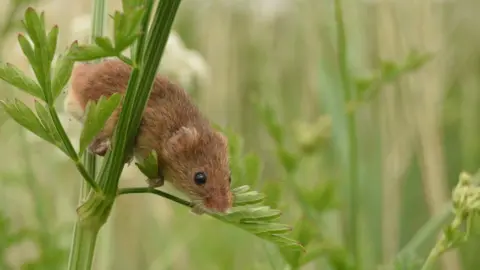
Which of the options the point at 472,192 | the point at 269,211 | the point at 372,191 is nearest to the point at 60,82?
the point at 269,211

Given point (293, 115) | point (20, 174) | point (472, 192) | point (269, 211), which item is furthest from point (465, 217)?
point (293, 115)

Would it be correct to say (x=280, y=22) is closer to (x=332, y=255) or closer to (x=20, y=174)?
(x=20, y=174)

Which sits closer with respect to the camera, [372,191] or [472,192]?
[472,192]

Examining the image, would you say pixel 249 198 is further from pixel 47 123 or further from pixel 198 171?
pixel 47 123

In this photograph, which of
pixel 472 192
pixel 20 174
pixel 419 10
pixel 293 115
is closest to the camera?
pixel 472 192

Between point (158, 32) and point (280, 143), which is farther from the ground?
point (158, 32)

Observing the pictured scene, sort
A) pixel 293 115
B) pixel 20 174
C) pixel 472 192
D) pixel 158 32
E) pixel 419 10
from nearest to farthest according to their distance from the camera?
pixel 158 32, pixel 472 192, pixel 20 174, pixel 419 10, pixel 293 115

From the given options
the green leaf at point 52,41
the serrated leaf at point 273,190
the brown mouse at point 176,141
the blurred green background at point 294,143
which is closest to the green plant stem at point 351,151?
the blurred green background at point 294,143

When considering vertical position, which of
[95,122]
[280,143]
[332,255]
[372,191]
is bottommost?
[372,191]
